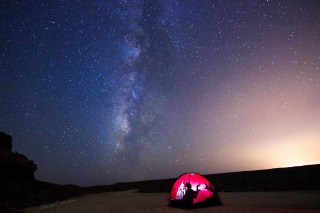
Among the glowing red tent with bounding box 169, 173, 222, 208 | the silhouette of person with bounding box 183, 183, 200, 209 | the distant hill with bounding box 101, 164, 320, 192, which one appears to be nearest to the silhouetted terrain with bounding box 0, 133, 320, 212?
the distant hill with bounding box 101, 164, 320, 192

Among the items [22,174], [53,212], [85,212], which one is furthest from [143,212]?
[22,174]

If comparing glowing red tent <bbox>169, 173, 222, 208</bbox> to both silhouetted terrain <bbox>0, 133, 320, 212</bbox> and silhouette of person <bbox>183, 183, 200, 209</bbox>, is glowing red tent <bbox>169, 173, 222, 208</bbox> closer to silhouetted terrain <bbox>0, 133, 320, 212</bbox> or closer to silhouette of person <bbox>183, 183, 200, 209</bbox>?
silhouette of person <bbox>183, 183, 200, 209</bbox>

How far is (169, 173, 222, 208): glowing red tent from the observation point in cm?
882

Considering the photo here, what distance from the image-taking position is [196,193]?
8859mm

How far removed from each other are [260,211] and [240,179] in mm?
14855

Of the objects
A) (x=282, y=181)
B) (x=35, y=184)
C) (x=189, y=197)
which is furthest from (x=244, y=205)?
(x=35, y=184)

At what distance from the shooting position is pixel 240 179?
20.8 meters

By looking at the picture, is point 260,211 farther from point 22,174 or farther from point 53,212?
point 22,174

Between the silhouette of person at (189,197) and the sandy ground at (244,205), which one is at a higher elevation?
the silhouette of person at (189,197)

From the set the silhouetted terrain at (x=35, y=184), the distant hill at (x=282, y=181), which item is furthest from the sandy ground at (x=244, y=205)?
the silhouetted terrain at (x=35, y=184)

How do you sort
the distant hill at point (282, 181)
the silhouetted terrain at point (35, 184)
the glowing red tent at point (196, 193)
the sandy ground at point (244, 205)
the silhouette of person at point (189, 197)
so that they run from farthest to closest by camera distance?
the silhouetted terrain at point (35, 184) < the distant hill at point (282, 181) < the glowing red tent at point (196, 193) < the silhouette of person at point (189, 197) < the sandy ground at point (244, 205)

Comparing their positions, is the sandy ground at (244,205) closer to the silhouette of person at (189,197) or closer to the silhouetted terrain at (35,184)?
the silhouette of person at (189,197)

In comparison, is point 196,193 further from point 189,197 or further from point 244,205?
point 244,205

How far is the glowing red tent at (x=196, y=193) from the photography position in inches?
347
